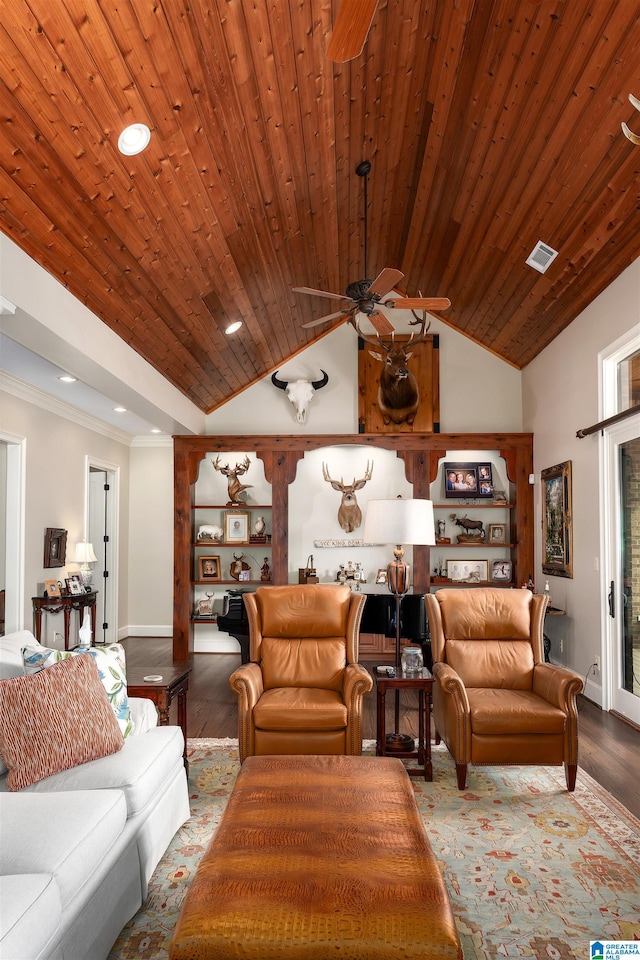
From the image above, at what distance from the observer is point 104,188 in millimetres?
3414

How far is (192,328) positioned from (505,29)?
3.12 meters

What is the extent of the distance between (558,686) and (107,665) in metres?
2.36

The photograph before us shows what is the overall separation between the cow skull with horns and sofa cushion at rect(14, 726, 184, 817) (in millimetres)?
5291

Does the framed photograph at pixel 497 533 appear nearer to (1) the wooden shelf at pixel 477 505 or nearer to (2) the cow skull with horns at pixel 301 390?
(1) the wooden shelf at pixel 477 505

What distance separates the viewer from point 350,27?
2.13m

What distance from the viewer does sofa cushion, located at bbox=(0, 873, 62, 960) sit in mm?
1539

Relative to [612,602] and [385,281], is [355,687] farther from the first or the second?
[385,281]

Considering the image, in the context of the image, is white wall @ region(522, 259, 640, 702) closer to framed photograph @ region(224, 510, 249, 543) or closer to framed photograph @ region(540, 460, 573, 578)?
framed photograph @ region(540, 460, 573, 578)

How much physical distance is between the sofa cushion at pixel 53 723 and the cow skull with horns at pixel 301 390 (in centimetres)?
531

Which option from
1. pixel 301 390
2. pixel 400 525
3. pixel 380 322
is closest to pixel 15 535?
pixel 301 390


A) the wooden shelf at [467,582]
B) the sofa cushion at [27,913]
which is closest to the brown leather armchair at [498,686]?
the sofa cushion at [27,913]

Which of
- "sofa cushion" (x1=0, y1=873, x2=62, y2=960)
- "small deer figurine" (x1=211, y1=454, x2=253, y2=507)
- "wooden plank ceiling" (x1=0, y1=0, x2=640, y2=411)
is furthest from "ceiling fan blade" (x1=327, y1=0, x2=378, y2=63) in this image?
"small deer figurine" (x1=211, y1=454, x2=253, y2=507)

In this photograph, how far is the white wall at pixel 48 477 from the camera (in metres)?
6.30

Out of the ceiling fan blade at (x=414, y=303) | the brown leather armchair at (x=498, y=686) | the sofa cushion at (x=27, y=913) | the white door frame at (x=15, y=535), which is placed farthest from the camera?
the white door frame at (x=15, y=535)
